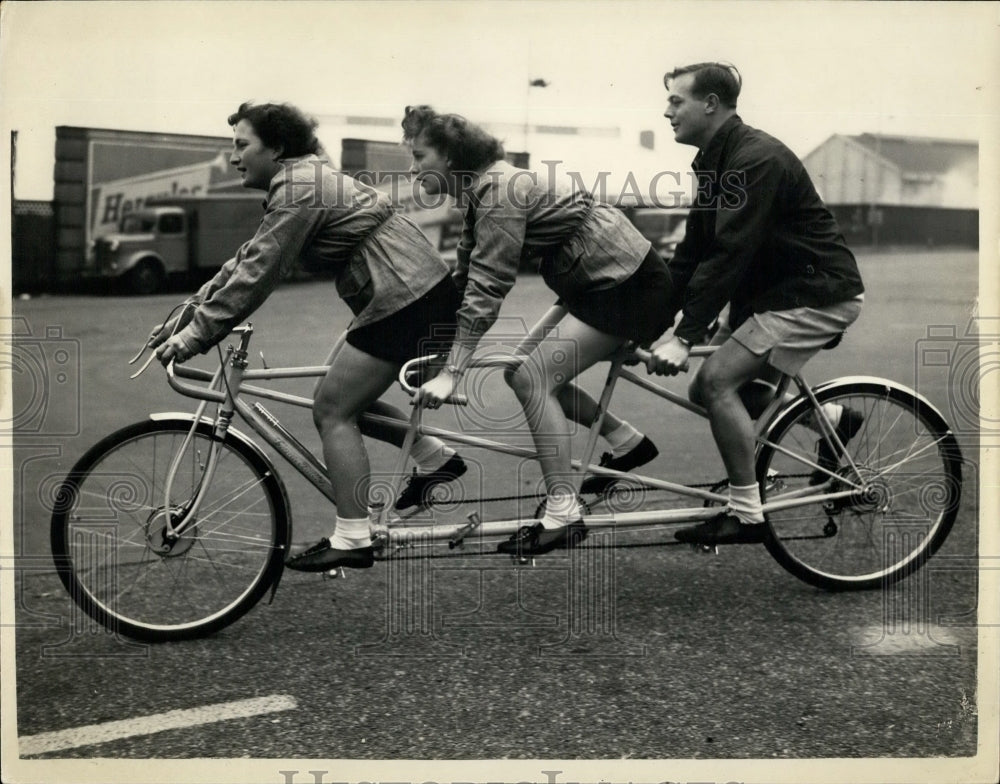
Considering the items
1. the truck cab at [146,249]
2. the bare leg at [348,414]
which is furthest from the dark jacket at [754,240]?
the truck cab at [146,249]

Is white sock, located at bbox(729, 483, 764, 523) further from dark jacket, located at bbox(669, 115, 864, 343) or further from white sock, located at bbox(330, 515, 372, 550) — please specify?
white sock, located at bbox(330, 515, 372, 550)

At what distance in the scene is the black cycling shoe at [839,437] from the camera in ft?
14.2

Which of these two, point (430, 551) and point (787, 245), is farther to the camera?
point (430, 551)

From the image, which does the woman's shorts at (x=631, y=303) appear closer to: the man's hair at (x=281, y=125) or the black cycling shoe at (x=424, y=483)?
the black cycling shoe at (x=424, y=483)

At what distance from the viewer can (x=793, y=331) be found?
406cm

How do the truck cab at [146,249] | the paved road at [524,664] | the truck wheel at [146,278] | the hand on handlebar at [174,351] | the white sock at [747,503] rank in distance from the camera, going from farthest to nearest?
1. the truck cab at [146,249]
2. the truck wheel at [146,278]
3. the white sock at [747,503]
4. the hand on handlebar at [174,351]
5. the paved road at [524,664]

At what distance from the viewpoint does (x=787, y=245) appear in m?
A: 4.00

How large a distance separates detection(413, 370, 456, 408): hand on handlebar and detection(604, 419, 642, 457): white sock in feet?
2.33

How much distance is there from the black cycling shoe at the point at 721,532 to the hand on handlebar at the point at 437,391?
1.01 meters

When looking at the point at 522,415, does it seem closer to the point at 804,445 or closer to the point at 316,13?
the point at 804,445

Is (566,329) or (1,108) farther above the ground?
(1,108)

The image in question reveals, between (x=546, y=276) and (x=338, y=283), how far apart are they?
0.71 meters

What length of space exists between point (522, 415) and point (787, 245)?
1097 mm

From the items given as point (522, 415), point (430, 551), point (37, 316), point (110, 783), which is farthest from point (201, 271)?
point (110, 783)
